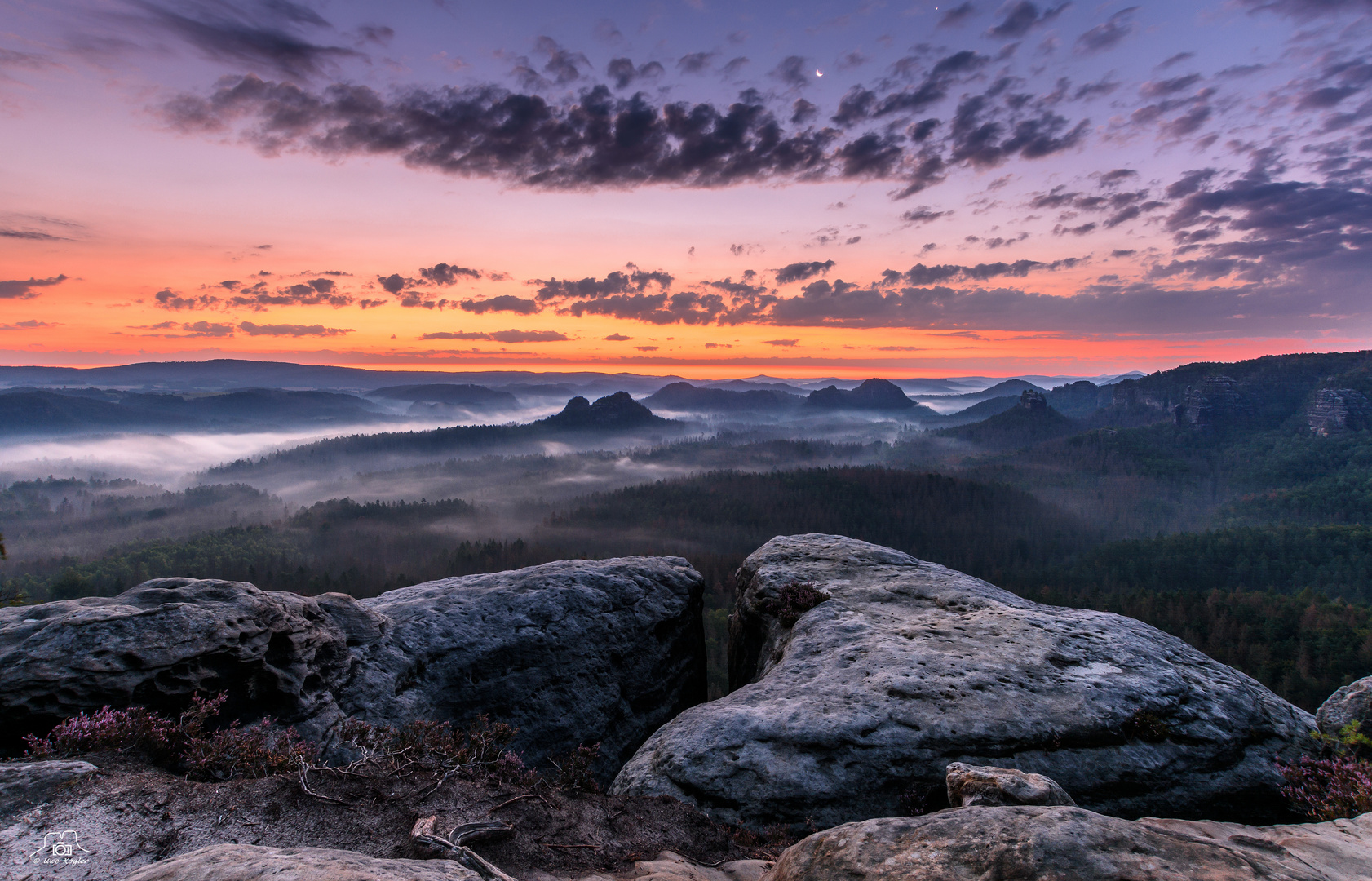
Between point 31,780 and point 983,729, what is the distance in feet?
49.9

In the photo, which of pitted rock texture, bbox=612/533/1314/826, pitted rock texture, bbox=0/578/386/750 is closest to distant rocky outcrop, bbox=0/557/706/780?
pitted rock texture, bbox=0/578/386/750

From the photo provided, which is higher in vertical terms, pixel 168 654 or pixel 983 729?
pixel 168 654

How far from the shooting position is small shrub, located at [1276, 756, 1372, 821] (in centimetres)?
923

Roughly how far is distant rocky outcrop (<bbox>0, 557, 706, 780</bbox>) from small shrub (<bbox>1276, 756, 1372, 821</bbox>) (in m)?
16.4

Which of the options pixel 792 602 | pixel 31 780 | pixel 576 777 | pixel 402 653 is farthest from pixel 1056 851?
pixel 402 653

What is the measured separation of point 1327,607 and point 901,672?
422 ft

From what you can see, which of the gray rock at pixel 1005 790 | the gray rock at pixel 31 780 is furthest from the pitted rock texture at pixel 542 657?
the gray rock at pixel 1005 790

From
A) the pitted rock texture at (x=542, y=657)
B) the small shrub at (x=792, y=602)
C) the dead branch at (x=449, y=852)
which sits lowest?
the pitted rock texture at (x=542, y=657)

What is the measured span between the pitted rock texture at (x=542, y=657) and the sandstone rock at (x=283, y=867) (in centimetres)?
1081

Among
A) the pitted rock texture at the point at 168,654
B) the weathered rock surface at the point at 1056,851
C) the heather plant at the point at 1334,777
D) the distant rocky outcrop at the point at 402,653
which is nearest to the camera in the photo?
the weathered rock surface at the point at 1056,851

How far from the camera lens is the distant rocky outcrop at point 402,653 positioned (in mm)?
11039

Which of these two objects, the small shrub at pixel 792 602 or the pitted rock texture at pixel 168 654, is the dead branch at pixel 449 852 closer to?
the pitted rock texture at pixel 168 654

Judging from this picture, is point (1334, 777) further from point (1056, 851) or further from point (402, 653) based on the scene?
point (402, 653)

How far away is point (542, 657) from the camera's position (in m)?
18.6
